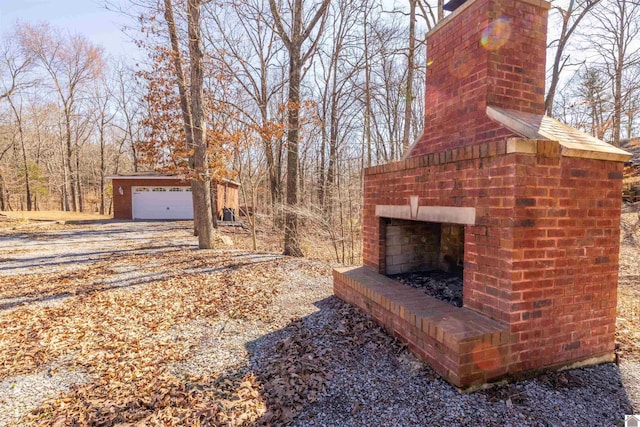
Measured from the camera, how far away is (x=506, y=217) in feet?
8.13

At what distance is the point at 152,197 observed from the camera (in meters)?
19.1

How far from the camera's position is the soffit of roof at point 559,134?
2646mm

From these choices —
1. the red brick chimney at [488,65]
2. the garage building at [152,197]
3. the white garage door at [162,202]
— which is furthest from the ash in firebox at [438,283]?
the white garage door at [162,202]

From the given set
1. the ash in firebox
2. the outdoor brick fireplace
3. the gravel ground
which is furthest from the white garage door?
the outdoor brick fireplace

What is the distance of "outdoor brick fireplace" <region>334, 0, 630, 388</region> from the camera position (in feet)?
8.11

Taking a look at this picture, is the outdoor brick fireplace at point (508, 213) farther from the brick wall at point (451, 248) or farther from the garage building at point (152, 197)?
the garage building at point (152, 197)

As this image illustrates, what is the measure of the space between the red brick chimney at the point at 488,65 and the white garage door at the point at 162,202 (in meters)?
17.9

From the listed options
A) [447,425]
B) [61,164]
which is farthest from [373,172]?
[61,164]

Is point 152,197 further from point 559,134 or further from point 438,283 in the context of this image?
point 559,134

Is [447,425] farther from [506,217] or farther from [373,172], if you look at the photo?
[373,172]

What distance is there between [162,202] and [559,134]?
19923 millimetres

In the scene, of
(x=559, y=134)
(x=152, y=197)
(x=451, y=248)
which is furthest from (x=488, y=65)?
(x=152, y=197)

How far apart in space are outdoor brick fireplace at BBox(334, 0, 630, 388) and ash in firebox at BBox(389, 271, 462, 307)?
0.83 ft

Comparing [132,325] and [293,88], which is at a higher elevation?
[293,88]
